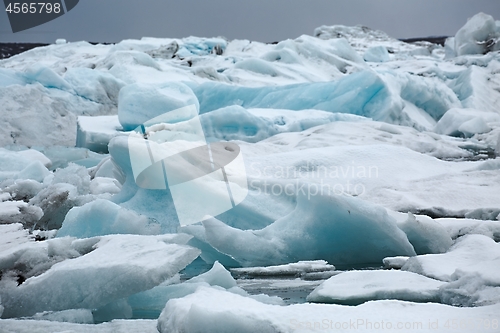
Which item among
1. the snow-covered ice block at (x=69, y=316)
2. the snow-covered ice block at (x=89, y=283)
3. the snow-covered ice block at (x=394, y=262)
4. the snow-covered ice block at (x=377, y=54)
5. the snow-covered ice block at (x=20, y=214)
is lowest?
the snow-covered ice block at (x=377, y=54)

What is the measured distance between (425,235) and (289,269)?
0.74 meters

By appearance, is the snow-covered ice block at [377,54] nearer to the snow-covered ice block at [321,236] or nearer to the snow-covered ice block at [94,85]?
the snow-covered ice block at [94,85]

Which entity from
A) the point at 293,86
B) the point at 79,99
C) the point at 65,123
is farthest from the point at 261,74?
the point at 65,123

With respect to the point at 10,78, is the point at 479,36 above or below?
below

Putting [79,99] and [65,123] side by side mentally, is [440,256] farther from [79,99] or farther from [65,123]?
[79,99]

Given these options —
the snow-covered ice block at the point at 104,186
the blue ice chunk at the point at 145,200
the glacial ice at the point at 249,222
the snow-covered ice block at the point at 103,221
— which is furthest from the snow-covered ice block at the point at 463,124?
the snow-covered ice block at the point at 103,221

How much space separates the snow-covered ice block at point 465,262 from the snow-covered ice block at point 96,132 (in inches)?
205

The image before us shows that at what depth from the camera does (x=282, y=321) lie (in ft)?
4.42

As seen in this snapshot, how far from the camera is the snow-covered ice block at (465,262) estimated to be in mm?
1751

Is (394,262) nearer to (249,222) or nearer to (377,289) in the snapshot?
(377,289)

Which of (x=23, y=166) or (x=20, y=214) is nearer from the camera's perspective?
(x=20, y=214)

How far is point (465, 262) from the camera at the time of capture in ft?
6.63

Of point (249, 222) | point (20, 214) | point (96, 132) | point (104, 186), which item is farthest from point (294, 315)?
point (96, 132)

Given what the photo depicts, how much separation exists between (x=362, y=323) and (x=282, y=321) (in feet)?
0.73
